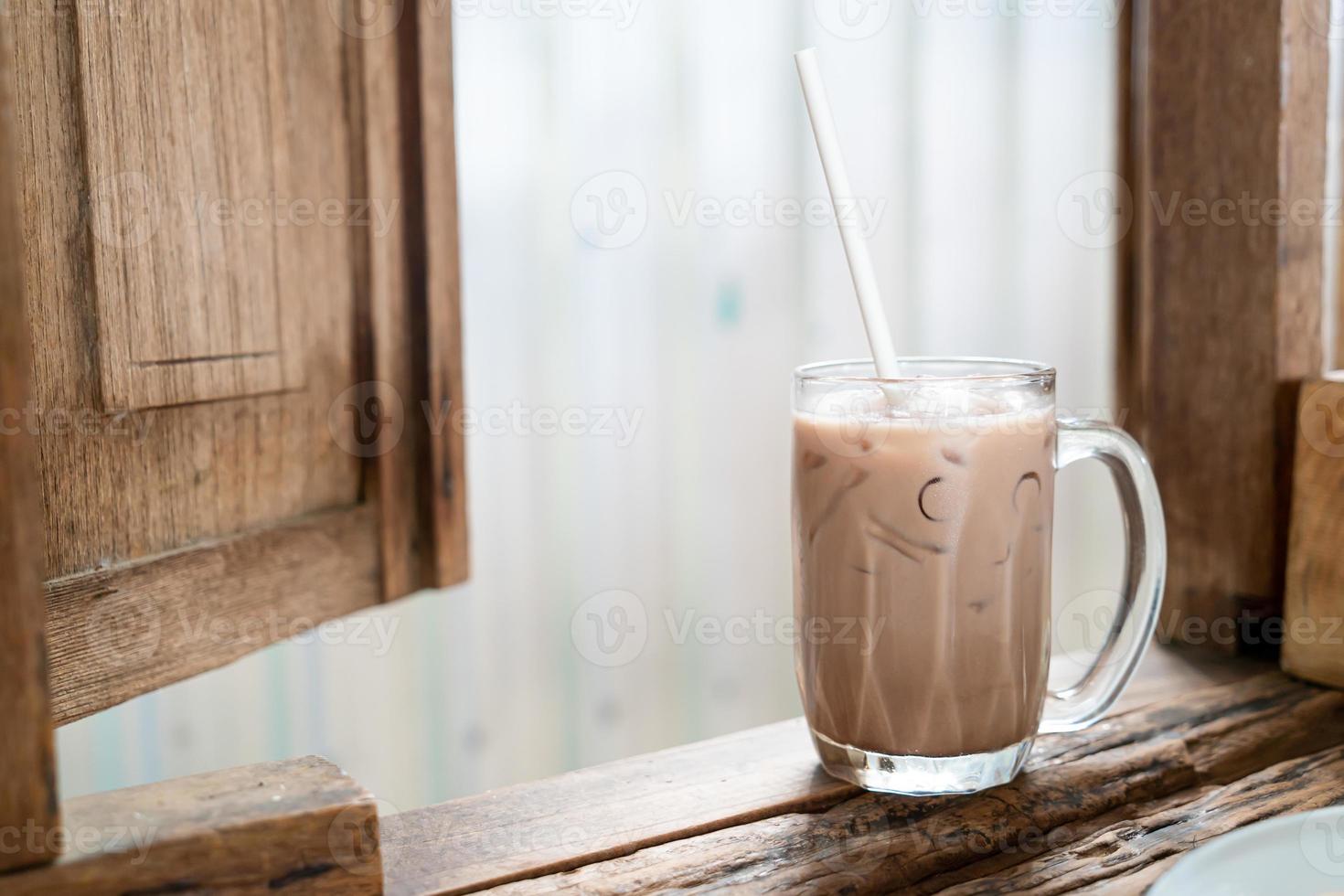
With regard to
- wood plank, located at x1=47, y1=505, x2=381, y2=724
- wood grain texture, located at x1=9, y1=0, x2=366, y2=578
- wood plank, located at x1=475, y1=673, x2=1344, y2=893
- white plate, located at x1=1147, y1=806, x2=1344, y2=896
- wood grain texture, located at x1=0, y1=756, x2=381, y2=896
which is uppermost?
wood grain texture, located at x1=9, y1=0, x2=366, y2=578

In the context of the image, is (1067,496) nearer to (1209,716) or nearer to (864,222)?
(864,222)

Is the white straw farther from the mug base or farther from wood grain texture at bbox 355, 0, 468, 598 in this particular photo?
wood grain texture at bbox 355, 0, 468, 598

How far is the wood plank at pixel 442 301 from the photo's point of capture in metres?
0.87

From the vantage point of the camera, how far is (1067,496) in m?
1.93

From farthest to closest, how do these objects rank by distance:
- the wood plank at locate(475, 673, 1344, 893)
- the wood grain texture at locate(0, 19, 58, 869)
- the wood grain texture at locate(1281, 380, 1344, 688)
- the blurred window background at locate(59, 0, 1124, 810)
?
the blurred window background at locate(59, 0, 1124, 810)
the wood grain texture at locate(1281, 380, 1344, 688)
the wood plank at locate(475, 673, 1344, 893)
the wood grain texture at locate(0, 19, 58, 869)

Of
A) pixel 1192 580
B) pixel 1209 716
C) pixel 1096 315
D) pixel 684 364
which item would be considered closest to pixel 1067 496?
pixel 1096 315

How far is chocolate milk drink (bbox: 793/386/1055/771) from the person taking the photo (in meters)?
0.61

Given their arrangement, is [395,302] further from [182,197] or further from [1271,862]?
[1271,862]

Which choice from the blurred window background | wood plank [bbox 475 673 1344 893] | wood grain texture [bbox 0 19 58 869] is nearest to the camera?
wood grain texture [bbox 0 19 58 869]

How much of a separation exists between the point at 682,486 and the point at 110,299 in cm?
110

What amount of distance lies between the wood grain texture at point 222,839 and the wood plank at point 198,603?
0.12m

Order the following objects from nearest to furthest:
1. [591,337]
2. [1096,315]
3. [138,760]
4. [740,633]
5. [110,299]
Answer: [110,299] → [138,760] → [591,337] → [740,633] → [1096,315]

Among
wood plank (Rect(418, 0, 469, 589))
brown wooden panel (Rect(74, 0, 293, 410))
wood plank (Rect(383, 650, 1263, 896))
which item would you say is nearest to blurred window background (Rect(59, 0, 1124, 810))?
wood plank (Rect(418, 0, 469, 589))

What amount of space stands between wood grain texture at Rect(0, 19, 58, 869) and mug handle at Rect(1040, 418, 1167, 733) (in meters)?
0.53
